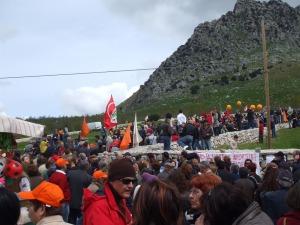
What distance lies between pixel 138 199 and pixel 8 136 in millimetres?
8810

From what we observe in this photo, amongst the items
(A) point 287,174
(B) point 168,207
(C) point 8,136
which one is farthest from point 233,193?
(C) point 8,136

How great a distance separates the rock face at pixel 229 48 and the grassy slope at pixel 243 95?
892cm

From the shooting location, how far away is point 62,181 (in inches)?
429

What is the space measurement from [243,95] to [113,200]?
82.5m

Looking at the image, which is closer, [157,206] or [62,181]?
[157,206]

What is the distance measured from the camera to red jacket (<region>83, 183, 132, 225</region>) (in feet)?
15.2

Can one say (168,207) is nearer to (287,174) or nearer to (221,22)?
(287,174)

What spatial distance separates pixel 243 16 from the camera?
137 meters

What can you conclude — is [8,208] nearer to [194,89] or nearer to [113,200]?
[113,200]

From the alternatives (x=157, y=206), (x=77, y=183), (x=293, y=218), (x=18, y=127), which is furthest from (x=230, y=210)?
(x=18, y=127)

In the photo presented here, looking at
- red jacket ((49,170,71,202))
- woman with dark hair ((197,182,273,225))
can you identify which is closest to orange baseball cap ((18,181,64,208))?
woman with dark hair ((197,182,273,225))

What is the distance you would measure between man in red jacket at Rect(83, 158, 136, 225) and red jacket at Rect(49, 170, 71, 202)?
606 cm

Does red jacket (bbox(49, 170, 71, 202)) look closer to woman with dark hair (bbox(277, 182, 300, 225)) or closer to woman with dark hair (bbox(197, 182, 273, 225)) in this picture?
woman with dark hair (bbox(277, 182, 300, 225))

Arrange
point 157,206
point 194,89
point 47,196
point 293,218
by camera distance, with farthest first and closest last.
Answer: point 194,89
point 293,218
point 47,196
point 157,206
